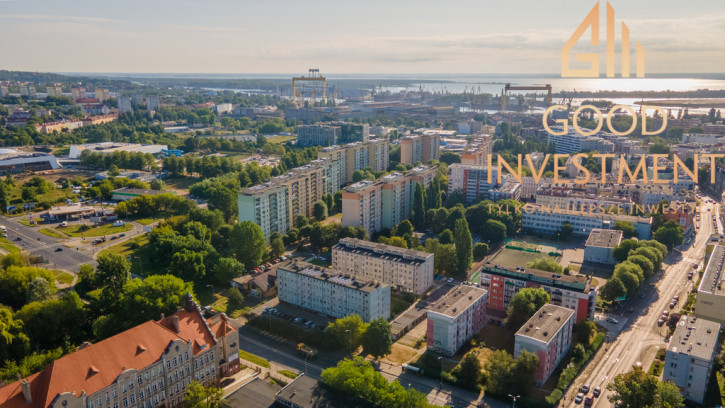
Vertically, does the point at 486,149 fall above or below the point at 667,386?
above

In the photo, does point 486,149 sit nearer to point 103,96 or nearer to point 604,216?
point 604,216

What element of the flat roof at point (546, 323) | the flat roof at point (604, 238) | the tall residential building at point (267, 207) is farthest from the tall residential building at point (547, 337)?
the tall residential building at point (267, 207)

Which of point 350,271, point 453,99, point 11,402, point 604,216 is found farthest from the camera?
point 453,99

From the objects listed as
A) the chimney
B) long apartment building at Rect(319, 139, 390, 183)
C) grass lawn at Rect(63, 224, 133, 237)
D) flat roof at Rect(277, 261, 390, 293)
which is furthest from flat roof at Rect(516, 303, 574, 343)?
long apartment building at Rect(319, 139, 390, 183)

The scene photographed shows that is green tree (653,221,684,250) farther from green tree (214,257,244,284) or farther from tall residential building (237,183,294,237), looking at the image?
green tree (214,257,244,284)

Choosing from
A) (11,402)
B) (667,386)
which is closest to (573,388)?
(667,386)
